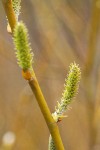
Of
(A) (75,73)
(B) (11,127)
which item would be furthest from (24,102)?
(A) (75,73)

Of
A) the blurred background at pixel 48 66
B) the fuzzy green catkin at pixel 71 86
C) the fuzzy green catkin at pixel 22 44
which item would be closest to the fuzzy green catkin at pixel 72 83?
the fuzzy green catkin at pixel 71 86

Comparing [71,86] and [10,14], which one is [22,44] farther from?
[71,86]

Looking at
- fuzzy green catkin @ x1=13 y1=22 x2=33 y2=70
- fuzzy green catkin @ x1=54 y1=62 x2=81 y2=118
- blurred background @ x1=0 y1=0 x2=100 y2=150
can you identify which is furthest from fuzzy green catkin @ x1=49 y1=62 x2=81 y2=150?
blurred background @ x1=0 y1=0 x2=100 y2=150

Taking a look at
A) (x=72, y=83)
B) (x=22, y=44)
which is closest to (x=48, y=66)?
(x=72, y=83)

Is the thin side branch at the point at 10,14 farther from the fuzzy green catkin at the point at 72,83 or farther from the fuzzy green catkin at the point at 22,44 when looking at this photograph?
the fuzzy green catkin at the point at 72,83

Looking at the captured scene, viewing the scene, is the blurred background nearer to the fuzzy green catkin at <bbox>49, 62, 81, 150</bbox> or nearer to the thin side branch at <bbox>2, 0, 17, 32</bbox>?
the fuzzy green catkin at <bbox>49, 62, 81, 150</bbox>

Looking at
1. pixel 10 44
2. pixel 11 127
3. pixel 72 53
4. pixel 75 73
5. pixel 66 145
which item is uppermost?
pixel 10 44

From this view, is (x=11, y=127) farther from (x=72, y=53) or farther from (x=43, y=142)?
(x=72, y=53)
